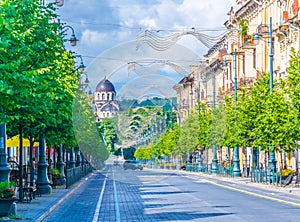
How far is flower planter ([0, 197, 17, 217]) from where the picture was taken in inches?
975

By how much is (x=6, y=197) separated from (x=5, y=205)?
280 mm

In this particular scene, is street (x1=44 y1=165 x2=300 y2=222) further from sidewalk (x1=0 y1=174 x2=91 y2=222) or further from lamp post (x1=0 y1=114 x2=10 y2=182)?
lamp post (x1=0 y1=114 x2=10 y2=182)

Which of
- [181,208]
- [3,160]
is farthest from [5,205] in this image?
[181,208]

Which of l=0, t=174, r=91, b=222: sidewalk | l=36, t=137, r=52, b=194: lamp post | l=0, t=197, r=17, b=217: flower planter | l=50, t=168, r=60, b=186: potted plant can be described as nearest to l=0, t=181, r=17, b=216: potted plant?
l=0, t=197, r=17, b=217: flower planter

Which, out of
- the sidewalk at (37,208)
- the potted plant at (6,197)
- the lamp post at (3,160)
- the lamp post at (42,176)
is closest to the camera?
the potted plant at (6,197)

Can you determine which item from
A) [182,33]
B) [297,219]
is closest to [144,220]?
[297,219]

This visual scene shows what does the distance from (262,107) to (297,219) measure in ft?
115

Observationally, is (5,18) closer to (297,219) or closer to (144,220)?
(144,220)

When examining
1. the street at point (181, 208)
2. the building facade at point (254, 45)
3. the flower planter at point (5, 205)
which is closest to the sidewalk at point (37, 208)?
the flower planter at point (5, 205)

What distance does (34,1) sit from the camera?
2728cm

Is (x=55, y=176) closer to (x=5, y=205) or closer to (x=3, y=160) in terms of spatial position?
(x=3, y=160)

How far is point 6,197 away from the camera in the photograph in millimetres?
24875

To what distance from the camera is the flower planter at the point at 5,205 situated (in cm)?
2477

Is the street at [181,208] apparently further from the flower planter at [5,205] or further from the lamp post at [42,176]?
the lamp post at [42,176]
